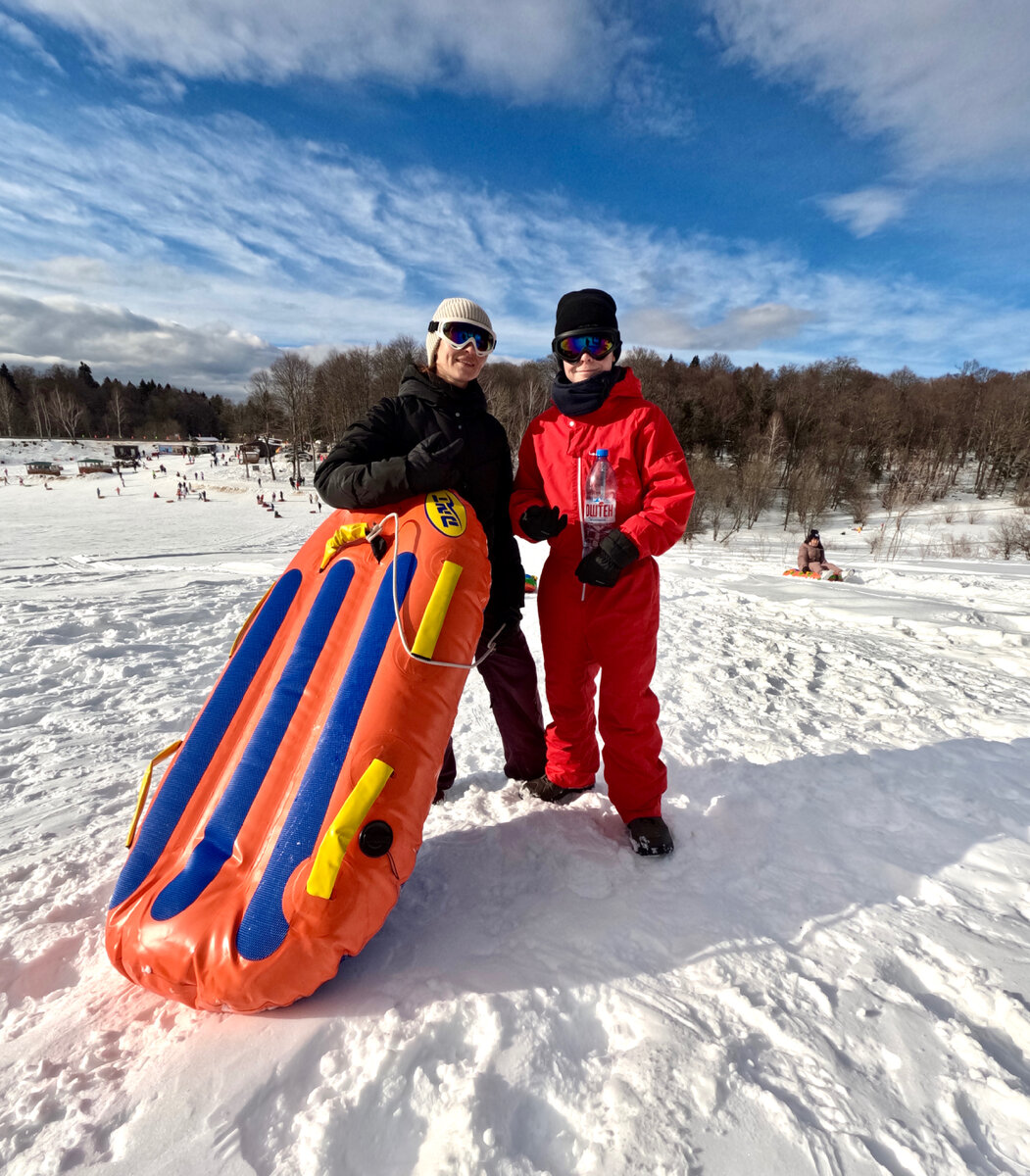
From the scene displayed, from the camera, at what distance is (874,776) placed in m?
2.86

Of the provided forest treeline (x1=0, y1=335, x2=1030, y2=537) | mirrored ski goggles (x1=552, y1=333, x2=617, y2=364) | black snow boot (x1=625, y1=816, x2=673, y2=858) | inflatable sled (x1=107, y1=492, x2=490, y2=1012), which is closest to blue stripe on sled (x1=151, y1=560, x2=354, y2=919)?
inflatable sled (x1=107, y1=492, x2=490, y2=1012)

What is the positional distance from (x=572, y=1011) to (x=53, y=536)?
2024cm

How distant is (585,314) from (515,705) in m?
1.76

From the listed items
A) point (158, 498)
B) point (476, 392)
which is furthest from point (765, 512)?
point (476, 392)

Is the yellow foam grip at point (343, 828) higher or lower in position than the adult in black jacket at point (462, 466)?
lower

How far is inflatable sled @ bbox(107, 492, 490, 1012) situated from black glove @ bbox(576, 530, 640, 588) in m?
0.43

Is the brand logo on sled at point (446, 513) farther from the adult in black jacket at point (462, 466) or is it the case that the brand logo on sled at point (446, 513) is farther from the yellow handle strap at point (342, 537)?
the yellow handle strap at point (342, 537)

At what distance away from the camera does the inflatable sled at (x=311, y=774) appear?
150 cm

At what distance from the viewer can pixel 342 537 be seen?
2.25m

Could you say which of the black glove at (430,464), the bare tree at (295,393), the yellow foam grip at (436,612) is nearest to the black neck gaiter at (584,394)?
the black glove at (430,464)

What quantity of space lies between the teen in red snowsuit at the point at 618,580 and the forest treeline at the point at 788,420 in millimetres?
27315

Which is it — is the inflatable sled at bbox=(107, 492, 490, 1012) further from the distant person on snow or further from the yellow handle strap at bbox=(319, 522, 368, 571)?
the distant person on snow

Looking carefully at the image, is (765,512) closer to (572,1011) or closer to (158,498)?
(158,498)

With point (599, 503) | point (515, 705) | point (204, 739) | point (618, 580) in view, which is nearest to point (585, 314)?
point (599, 503)
